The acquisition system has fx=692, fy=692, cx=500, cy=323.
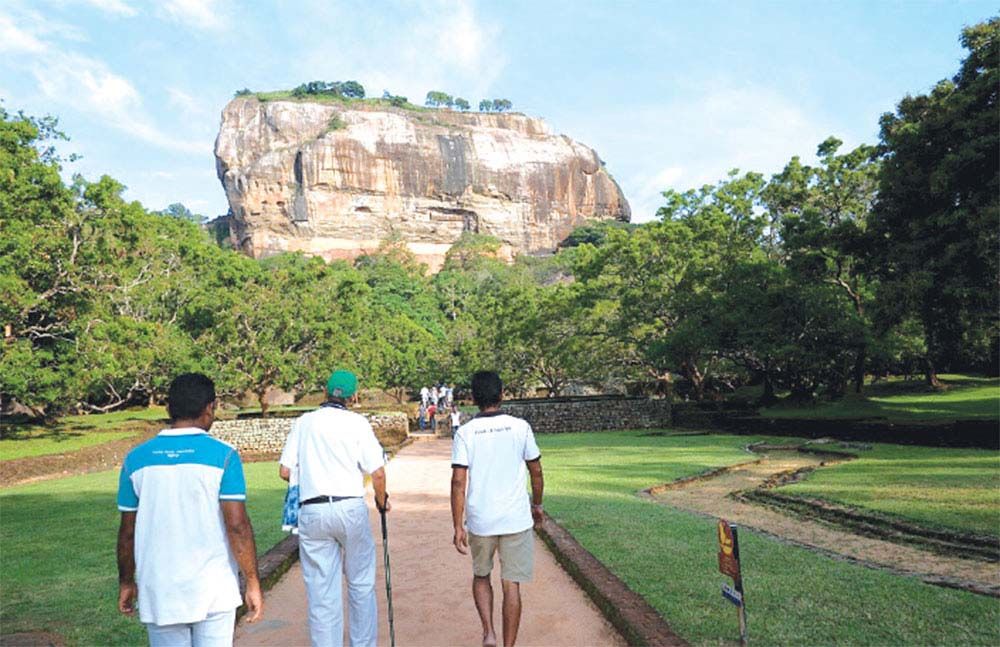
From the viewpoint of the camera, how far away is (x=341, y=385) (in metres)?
4.12

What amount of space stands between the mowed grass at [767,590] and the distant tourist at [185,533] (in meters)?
2.72

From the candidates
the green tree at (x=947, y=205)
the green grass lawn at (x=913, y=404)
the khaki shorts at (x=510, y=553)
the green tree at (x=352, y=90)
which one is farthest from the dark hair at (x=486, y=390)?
the green tree at (x=352, y=90)

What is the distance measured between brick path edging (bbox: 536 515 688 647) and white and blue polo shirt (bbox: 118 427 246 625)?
247 cm

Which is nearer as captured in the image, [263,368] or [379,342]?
[263,368]

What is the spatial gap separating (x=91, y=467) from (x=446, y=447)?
945 centimetres

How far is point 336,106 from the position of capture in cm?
9081

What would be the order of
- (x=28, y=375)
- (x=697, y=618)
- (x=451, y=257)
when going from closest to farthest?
(x=697, y=618)
(x=28, y=375)
(x=451, y=257)

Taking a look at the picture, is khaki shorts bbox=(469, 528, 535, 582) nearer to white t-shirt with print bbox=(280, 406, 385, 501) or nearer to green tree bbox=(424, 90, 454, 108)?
white t-shirt with print bbox=(280, 406, 385, 501)

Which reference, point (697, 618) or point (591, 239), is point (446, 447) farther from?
point (591, 239)

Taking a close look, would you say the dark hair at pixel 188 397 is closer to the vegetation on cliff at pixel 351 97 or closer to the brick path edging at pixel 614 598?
the brick path edging at pixel 614 598

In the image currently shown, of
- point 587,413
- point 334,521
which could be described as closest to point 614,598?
point 334,521

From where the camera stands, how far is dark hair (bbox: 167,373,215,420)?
2859 millimetres

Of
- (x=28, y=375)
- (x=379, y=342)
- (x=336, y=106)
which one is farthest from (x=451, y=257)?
(x=28, y=375)

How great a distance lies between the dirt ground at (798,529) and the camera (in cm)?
581
